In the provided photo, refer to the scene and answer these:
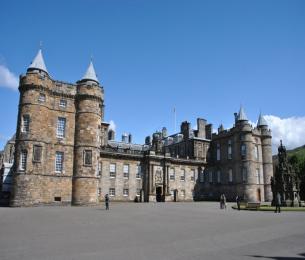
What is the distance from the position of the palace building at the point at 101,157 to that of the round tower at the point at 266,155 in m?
0.18

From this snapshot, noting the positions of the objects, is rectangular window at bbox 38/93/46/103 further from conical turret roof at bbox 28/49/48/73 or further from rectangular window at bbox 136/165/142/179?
rectangular window at bbox 136/165/142/179

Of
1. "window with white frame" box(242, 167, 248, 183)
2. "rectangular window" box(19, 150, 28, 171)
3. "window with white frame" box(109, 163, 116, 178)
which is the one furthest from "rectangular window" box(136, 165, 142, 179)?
"rectangular window" box(19, 150, 28, 171)

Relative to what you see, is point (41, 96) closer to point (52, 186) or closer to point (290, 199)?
point (52, 186)

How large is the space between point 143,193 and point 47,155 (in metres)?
18.6

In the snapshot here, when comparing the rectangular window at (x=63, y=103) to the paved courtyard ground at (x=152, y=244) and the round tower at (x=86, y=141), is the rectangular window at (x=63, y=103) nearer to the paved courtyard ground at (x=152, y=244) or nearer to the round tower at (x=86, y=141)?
the round tower at (x=86, y=141)

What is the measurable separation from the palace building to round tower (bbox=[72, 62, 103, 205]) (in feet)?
0.40

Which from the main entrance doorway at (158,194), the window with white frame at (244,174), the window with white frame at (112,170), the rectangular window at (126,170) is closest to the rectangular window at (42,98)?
the window with white frame at (112,170)

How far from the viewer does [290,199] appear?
3856 centimetres

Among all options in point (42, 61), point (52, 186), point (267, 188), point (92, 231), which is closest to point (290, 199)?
point (267, 188)

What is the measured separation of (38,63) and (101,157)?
53.9 ft

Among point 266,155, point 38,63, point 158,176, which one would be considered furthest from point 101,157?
point 266,155

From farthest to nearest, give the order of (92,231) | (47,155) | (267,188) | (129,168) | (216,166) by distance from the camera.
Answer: (216,166) < (267,188) < (129,168) < (47,155) < (92,231)

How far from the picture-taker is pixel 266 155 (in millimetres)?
59500

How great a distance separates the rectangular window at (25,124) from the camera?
3788cm
